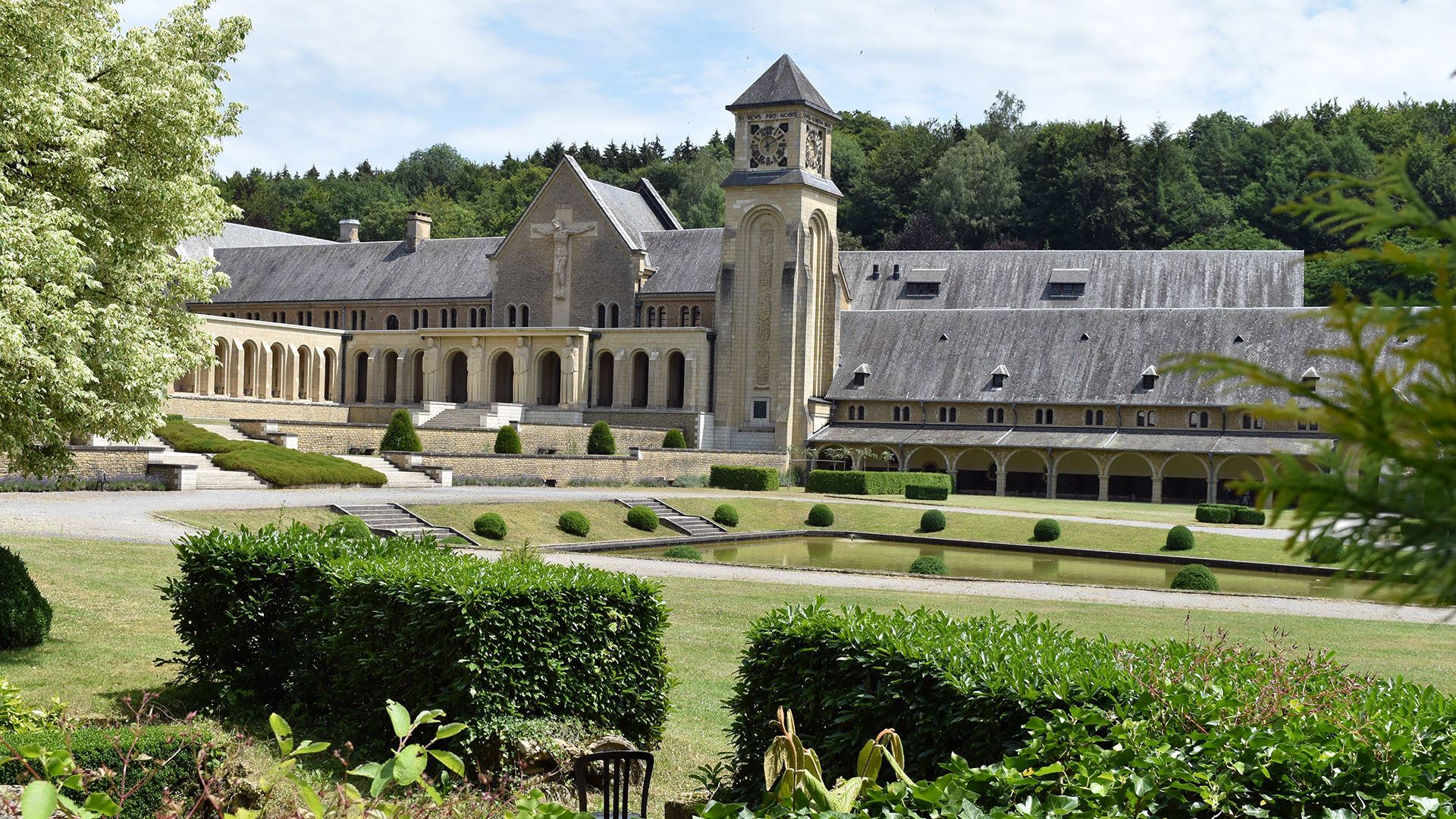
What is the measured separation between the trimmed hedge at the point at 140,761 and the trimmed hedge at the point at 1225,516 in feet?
120

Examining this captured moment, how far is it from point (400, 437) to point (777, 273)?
20.8 metres

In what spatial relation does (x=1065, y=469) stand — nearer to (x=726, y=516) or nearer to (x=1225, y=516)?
(x=1225, y=516)

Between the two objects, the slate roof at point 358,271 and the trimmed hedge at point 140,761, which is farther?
the slate roof at point 358,271

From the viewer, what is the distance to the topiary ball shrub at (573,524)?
30.8m

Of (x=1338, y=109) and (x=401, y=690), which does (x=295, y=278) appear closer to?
(x=401, y=690)

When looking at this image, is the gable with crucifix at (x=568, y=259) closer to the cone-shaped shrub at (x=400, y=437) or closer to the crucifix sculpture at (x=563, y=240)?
the crucifix sculpture at (x=563, y=240)

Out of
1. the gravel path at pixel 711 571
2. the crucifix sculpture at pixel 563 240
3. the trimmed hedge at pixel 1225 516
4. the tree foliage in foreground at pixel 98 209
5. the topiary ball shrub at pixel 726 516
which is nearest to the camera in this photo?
the tree foliage in foreground at pixel 98 209

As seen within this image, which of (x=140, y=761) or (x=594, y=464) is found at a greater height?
(x=594, y=464)

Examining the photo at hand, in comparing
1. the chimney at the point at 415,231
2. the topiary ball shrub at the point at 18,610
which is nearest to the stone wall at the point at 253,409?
the chimney at the point at 415,231

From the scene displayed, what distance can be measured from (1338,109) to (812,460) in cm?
6234

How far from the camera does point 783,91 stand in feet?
187

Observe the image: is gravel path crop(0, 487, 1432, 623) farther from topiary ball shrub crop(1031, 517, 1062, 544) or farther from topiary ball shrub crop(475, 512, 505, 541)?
topiary ball shrub crop(1031, 517, 1062, 544)

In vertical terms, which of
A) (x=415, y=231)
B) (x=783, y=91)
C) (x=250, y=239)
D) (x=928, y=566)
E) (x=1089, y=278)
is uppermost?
(x=783, y=91)

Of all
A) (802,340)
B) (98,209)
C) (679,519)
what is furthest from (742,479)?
(98,209)
